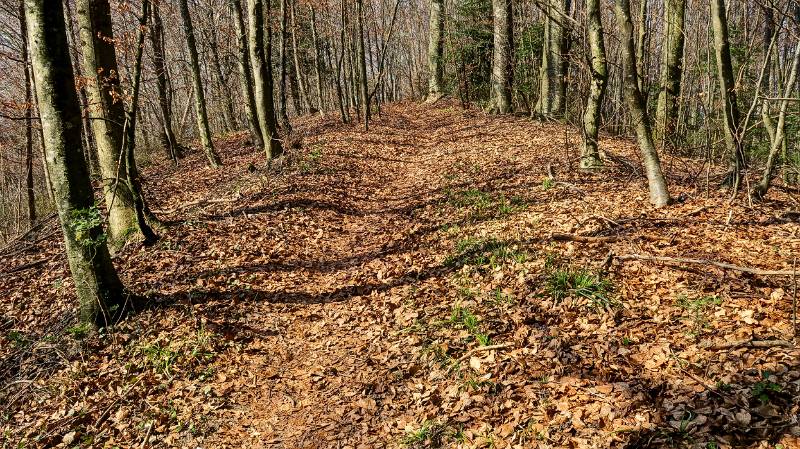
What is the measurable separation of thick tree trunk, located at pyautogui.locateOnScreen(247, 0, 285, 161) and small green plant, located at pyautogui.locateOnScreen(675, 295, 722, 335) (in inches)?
445

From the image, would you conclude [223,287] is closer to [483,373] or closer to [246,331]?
[246,331]

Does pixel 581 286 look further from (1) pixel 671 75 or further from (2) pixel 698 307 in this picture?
(1) pixel 671 75

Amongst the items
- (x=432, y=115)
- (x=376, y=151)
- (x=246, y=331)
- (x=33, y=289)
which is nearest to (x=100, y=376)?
(x=246, y=331)

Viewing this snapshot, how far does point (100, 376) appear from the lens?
17.9 feet

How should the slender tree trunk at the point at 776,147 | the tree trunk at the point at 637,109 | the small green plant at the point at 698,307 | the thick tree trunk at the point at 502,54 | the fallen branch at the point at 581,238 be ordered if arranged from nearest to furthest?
the small green plant at the point at 698,307, the fallen branch at the point at 581,238, the slender tree trunk at the point at 776,147, the tree trunk at the point at 637,109, the thick tree trunk at the point at 502,54

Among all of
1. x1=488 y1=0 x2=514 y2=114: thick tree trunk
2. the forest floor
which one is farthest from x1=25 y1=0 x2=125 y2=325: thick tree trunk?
x1=488 y1=0 x2=514 y2=114: thick tree trunk

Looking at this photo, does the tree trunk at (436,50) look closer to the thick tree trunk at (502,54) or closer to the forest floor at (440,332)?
the thick tree trunk at (502,54)

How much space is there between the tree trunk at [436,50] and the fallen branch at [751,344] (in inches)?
987

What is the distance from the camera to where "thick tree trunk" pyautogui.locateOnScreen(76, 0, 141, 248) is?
782 centimetres

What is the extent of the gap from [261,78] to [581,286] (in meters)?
10.9

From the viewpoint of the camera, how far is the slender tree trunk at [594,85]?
8.38 meters

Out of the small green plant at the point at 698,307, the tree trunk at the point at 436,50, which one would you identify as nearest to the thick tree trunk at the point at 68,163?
the small green plant at the point at 698,307

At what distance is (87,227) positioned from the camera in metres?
5.70

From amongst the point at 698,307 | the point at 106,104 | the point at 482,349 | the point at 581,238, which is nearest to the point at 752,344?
the point at 698,307
